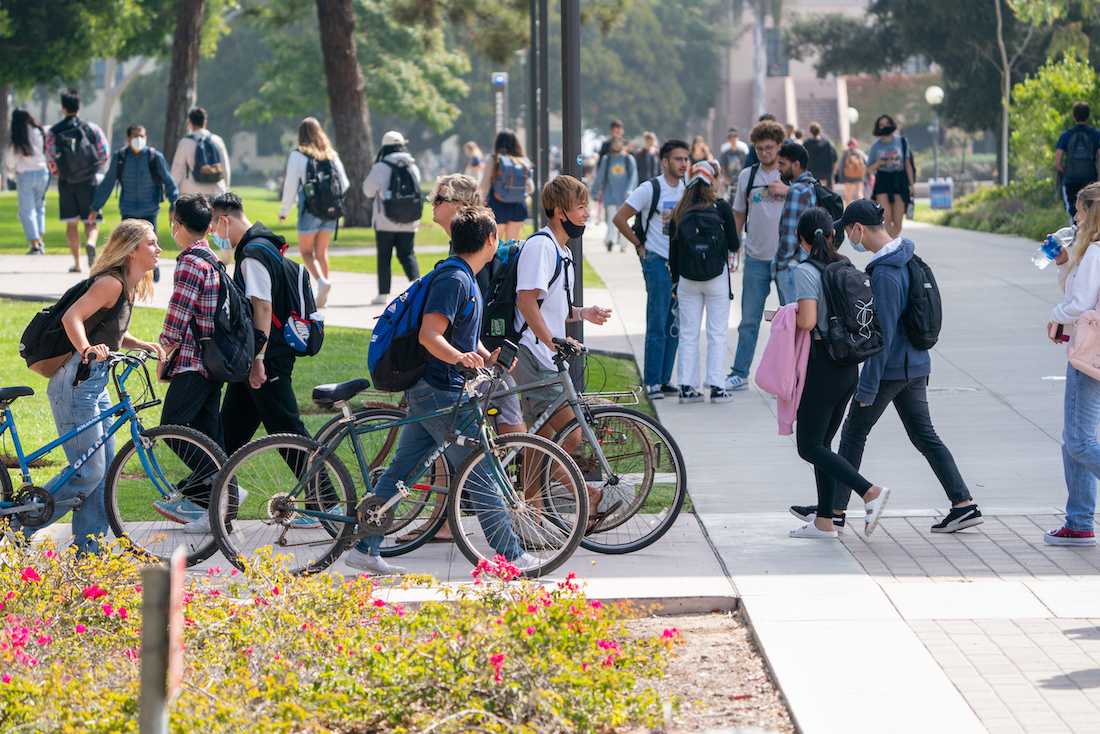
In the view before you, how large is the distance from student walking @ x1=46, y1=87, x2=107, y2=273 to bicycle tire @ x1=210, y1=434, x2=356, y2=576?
1154 cm

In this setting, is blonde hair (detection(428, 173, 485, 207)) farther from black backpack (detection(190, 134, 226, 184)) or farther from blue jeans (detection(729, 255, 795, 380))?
black backpack (detection(190, 134, 226, 184))

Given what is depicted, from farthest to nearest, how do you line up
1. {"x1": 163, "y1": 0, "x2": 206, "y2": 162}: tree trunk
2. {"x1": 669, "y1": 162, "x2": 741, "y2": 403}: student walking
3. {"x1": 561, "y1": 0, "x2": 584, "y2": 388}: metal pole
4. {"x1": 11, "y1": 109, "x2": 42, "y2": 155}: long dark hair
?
1. {"x1": 163, "y1": 0, "x2": 206, "y2": 162}: tree trunk
2. {"x1": 11, "y1": 109, "x2": 42, "y2": 155}: long dark hair
3. {"x1": 669, "y1": 162, "x2": 741, "y2": 403}: student walking
4. {"x1": 561, "y1": 0, "x2": 584, "y2": 388}: metal pole

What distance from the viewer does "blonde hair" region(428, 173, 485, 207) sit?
6773mm

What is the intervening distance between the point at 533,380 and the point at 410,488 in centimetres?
93

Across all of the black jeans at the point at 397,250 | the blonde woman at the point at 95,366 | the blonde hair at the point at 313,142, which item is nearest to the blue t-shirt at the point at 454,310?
the blonde woman at the point at 95,366

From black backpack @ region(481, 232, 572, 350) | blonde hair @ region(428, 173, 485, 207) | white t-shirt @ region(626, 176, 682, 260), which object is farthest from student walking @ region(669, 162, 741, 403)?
black backpack @ region(481, 232, 572, 350)

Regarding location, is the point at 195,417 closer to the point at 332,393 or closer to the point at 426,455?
the point at 332,393

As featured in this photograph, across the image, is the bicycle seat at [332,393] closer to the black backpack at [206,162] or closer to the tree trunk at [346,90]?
the black backpack at [206,162]

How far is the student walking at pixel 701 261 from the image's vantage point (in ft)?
30.6

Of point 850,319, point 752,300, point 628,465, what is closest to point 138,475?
point 628,465

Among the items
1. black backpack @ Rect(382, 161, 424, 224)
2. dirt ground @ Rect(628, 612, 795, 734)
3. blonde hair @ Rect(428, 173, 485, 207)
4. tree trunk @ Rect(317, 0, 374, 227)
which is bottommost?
dirt ground @ Rect(628, 612, 795, 734)

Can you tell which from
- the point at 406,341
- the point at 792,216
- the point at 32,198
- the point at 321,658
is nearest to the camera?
the point at 321,658

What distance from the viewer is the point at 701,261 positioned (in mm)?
9359

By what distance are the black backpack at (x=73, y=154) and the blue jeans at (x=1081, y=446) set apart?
13.4 metres
